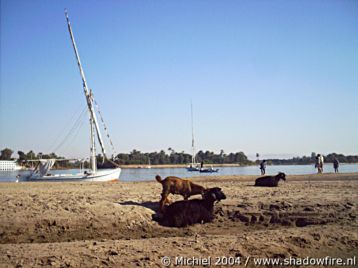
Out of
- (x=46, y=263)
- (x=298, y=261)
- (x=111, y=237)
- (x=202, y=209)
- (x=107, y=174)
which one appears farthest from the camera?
(x=107, y=174)

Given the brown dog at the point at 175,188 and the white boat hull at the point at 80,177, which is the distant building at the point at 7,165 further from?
the brown dog at the point at 175,188

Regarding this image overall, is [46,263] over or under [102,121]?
under

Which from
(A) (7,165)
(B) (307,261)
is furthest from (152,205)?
(A) (7,165)

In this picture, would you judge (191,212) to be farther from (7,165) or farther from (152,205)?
(7,165)

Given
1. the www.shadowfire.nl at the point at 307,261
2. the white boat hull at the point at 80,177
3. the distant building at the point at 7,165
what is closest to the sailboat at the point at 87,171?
the white boat hull at the point at 80,177

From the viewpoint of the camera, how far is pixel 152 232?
1178 centimetres

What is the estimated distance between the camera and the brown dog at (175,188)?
1325cm

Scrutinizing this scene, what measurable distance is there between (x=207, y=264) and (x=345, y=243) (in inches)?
167

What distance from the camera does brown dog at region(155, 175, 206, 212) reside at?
43.5ft

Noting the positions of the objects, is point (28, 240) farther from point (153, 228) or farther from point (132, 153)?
point (132, 153)

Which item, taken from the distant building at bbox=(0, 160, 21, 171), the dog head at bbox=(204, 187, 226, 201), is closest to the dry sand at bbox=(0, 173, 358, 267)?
the dog head at bbox=(204, 187, 226, 201)

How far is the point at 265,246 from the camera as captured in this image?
9.97m

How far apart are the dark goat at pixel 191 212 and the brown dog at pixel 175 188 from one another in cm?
63

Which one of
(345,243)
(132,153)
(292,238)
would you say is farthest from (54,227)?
(132,153)
